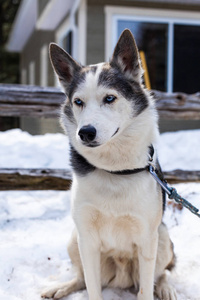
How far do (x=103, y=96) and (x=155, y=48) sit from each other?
698 cm

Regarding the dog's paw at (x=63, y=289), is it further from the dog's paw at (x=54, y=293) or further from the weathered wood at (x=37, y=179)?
the weathered wood at (x=37, y=179)

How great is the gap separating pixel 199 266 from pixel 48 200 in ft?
6.75

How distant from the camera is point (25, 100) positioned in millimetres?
4250

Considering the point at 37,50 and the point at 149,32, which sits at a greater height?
the point at 149,32

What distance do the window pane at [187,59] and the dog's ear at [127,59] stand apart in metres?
6.59

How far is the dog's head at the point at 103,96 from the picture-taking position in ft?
6.64

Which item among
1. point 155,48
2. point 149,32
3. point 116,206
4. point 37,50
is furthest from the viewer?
point 37,50

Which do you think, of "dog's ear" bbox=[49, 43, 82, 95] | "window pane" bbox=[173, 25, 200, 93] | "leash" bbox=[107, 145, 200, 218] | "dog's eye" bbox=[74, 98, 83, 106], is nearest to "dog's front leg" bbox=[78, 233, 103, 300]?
"leash" bbox=[107, 145, 200, 218]

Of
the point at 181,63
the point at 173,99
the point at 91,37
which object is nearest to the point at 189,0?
the point at 181,63

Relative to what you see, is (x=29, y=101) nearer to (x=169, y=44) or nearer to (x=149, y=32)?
(x=149, y=32)

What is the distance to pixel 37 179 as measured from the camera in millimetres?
3865

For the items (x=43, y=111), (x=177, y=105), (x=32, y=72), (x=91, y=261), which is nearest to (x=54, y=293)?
(x=91, y=261)

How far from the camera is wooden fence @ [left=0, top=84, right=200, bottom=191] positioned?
3.86m

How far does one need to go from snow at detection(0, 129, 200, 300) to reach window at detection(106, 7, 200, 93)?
368cm
